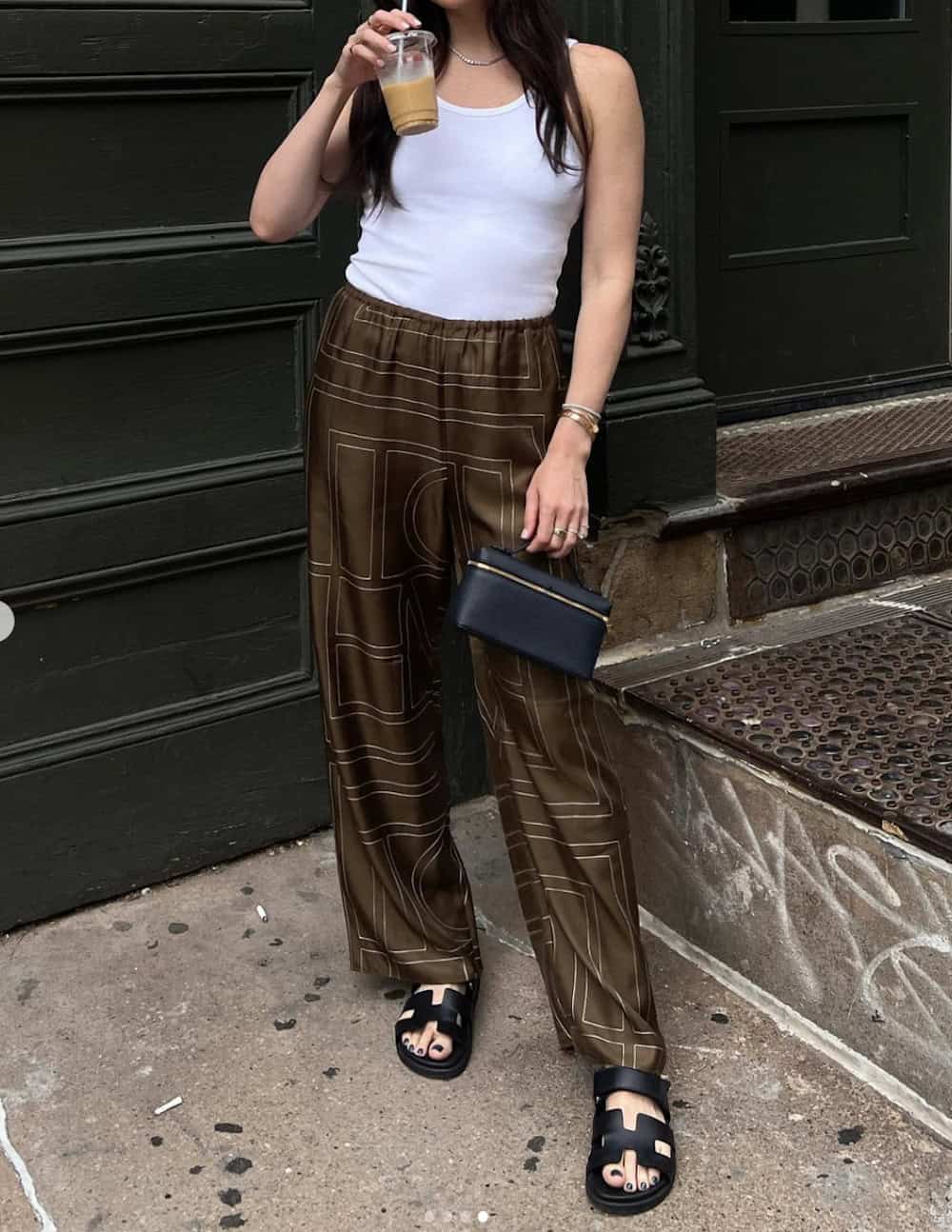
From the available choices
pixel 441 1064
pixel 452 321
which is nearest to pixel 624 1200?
pixel 441 1064

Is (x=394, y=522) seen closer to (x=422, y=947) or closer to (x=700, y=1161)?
(x=422, y=947)

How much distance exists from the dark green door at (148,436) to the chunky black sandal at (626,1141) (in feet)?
3.77

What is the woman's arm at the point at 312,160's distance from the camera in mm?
2283

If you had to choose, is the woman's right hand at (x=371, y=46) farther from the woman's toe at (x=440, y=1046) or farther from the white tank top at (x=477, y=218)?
the woman's toe at (x=440, y=1046)

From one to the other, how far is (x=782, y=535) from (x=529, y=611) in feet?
4.14

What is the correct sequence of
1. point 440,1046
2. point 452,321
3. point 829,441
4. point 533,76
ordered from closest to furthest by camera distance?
point 533,76
point 452,321
point 440,1046
point 829,441

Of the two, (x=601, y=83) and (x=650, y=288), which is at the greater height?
(x=601, y=83)

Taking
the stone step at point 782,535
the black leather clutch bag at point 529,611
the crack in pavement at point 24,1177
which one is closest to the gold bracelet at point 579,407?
the black leather clutch bag at point 529,611

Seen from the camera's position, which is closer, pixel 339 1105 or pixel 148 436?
pixel 339 1105

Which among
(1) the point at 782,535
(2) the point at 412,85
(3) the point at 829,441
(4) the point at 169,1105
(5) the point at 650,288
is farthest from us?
(3) the point at 829,441

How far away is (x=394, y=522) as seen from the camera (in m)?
2.54

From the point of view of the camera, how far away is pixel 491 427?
8.02ft

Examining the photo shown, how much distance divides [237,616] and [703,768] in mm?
1007

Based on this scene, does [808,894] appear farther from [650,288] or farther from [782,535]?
[650,288]
